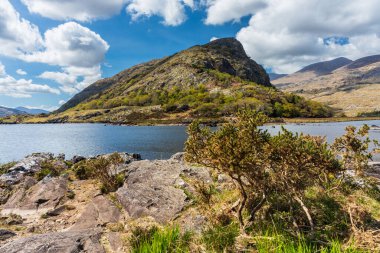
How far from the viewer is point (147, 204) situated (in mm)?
17438

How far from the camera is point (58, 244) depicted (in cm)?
1073

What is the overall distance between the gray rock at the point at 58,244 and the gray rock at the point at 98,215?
4612 mm

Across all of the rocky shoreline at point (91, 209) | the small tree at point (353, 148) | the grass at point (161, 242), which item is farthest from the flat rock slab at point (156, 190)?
the small tree at point (353, 148)

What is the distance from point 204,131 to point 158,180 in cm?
1011

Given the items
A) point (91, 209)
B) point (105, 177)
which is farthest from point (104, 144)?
point (91, 209)

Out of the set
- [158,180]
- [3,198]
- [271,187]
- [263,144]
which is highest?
[263,144]


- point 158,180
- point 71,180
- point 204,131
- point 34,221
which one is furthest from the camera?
point 71,180

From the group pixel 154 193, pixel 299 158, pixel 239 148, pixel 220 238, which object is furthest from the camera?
pixel 154 193

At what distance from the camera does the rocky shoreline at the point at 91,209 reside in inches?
446

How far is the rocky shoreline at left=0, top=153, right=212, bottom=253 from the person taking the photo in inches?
446

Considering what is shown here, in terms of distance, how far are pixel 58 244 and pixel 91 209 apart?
8.38 metres

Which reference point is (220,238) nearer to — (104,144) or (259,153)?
(259,153)

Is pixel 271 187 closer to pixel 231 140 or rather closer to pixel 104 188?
pixel 231 140

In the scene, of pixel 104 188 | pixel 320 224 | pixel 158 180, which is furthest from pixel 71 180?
pixel 320 224
